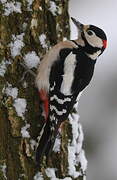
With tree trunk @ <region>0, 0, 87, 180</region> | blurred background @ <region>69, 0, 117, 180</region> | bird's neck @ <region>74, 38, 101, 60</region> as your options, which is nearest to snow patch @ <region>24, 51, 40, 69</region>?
tree trunk @ <region>0, 0, 87, 180</region>

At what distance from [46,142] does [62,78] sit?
1.58 ft

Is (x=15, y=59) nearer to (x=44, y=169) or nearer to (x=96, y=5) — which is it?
(x=44, y=169)

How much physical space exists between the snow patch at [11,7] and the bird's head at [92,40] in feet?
1.86

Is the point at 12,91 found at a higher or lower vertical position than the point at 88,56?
lower

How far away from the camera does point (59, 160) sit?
4945 millimetres

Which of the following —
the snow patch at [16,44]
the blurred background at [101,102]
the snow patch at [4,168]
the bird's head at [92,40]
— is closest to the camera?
the snow patch at [4,168]

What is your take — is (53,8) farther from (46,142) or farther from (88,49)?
(46,142)

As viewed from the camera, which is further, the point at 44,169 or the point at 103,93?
the point at 103,93

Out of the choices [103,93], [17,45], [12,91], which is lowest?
[12,91]

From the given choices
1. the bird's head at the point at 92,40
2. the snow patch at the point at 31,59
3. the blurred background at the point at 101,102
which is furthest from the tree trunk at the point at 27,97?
the blurred background at the point at 101,102

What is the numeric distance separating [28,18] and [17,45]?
0.21 meters

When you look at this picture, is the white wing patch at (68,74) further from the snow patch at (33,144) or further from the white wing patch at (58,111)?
the snow patch at (33,144)

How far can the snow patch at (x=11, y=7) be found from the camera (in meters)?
4.91

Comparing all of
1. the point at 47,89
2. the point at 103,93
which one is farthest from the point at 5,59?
the point at 103,93
